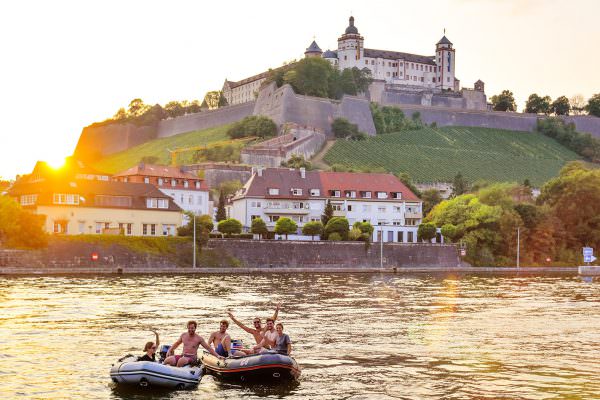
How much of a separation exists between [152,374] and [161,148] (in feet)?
521

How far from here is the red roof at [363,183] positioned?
108m

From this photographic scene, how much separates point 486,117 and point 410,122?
25.1 m

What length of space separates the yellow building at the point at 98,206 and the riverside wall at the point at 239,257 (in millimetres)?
6667

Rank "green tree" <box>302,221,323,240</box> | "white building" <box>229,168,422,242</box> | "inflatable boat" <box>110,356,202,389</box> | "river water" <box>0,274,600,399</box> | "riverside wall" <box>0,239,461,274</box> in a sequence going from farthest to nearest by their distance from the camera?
"white building" <box>229,168,422,242</box>
"green tree" <box>302,221,323,240</box>
"riverside wall" <box>0,239,461,274</box>
"river water" <box>0,274,600,399</box>
"inflatable boat" <box>110,356,202,389</box>

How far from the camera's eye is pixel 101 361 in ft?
104

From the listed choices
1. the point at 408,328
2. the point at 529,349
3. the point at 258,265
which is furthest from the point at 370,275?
the point at 529,349

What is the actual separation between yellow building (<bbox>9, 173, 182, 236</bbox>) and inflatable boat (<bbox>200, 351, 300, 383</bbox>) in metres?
58.7

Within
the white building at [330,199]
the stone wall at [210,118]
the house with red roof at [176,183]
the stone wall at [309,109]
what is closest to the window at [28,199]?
the house with red roof at [176,183]

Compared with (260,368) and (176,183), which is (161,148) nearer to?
(176,183)

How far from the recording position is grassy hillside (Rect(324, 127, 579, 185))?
5984 inches

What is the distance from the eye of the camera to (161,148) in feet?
599

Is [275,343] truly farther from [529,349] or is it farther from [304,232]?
[304,232]

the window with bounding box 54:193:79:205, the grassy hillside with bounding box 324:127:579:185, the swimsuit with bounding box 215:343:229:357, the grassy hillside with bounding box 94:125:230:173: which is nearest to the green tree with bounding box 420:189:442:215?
the grassy hillside with bounding box 324:127:579:185

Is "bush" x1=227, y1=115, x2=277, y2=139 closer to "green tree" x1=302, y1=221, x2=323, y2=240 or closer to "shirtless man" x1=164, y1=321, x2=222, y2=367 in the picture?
"green tree" x1=302, y1=221, x2=323, y2=240
